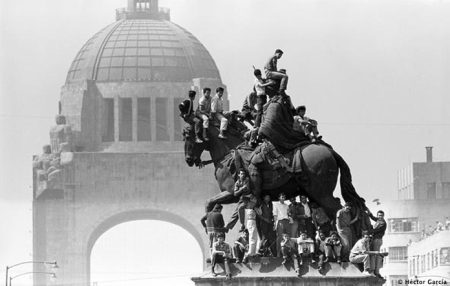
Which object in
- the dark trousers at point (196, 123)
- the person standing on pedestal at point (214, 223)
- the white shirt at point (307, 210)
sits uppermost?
the dark trousers at point (196, 123)

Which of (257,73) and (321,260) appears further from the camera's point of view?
(257,73)

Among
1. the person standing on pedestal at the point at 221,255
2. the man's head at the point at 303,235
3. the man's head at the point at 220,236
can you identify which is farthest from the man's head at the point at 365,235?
the man's head at the point at 220,236

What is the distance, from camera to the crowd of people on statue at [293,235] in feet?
251

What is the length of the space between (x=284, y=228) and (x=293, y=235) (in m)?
0.35

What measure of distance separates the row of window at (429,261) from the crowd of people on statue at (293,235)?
95046 mm

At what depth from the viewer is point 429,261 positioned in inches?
7116

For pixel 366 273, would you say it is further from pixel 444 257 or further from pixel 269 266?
pixel 444 257

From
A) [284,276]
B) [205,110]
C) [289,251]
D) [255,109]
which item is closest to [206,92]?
[205,110]

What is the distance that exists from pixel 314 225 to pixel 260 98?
12.4ft

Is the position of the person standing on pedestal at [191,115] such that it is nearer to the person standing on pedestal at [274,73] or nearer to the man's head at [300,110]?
the person standing on pedestal at [274,73]

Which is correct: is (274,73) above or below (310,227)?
above

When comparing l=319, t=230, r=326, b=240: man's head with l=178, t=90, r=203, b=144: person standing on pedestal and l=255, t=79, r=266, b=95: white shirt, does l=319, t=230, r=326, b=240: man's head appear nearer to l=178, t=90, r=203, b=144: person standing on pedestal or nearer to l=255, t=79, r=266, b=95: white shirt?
l=255, t=79, r=266, b=95: white shirt

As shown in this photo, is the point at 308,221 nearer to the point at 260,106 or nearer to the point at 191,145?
the point at 260,106

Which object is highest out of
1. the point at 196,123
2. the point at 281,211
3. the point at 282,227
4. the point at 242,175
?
the point at 196,123
